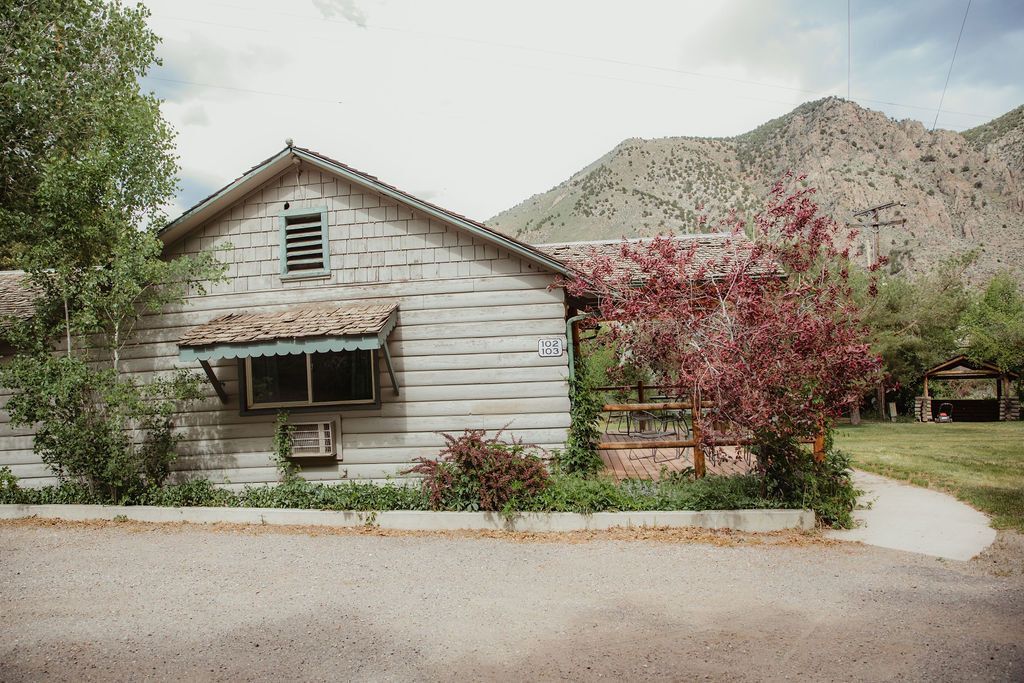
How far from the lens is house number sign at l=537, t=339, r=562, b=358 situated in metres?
8.69

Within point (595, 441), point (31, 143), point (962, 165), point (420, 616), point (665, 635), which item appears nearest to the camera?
point (665, 635)

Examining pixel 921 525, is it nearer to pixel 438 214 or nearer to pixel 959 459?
pixel 959 459

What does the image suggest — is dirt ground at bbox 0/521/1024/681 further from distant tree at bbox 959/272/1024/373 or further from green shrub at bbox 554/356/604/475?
distant tree at bbox 959/272/1024/373

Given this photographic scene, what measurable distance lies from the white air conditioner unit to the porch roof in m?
1.49

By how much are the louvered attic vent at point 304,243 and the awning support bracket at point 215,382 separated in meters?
1.83

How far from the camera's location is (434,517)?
7703mm

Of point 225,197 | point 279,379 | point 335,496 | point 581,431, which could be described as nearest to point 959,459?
point 581,431

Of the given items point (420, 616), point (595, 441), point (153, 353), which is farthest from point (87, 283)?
point (595, 441)

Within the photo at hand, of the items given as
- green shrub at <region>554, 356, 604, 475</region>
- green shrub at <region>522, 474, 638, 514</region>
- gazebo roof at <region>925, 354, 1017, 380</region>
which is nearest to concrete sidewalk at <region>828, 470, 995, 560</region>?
green shrub at <region>522, 474, 638, 514</region>

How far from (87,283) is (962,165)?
287 feet

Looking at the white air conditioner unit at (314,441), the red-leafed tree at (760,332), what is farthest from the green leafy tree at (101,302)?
the red-leafed tree at (760,332)

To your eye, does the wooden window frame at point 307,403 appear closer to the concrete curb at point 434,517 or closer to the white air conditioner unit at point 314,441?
the white air conditioner unit at point 314,441

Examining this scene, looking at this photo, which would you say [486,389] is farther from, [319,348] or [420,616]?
[420,616]

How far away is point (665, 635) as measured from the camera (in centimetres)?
438
